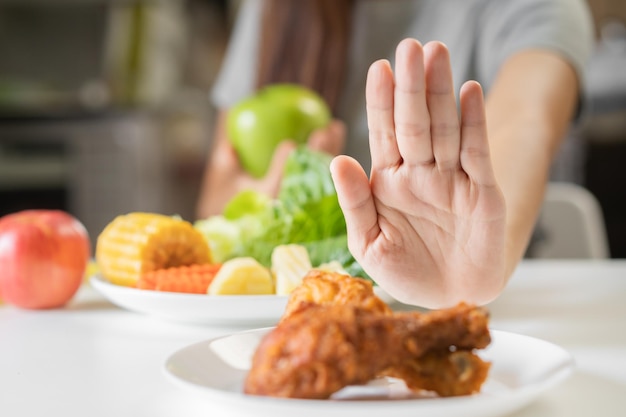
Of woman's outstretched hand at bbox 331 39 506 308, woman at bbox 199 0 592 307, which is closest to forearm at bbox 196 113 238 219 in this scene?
woman at bbox 199 0 592 307

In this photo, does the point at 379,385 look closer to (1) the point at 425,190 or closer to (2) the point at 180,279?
(1) the point at 425,190

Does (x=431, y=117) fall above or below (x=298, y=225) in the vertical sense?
above

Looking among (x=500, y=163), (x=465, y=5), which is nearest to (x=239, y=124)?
(x=465, y=5)

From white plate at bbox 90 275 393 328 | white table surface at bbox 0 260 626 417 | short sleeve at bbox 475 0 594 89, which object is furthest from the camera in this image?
short sleeve at bbox 475 0 594 89

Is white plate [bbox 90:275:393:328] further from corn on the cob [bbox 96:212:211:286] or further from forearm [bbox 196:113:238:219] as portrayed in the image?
forearm [bbox 196:113:238:219]

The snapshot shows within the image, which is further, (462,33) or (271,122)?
(462,33)

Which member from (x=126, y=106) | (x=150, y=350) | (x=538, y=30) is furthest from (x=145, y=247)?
(x=126, y=106)

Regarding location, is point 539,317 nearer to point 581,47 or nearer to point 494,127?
point 494,127
